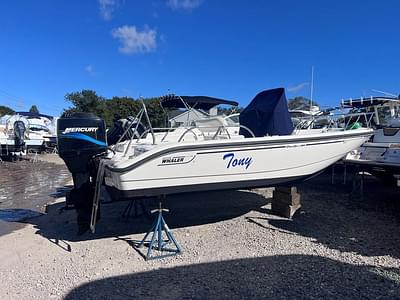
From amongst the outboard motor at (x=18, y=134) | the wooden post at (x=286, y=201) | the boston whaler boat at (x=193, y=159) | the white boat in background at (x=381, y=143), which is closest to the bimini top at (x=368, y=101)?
the white boat in background at (x=381, y=143)

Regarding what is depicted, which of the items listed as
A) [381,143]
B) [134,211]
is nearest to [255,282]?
[134,211]

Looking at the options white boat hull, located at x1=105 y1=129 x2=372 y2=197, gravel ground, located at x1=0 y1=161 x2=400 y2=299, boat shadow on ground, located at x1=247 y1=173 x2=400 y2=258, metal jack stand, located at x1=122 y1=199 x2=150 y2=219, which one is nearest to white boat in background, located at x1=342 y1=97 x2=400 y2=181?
boat shadow on ground, located at x1=247 y1=173 x2=400 y2=258

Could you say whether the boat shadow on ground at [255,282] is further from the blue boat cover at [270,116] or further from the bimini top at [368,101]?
the bimini top at [368,101]

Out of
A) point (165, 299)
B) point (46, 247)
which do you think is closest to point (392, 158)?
point (165, 299)

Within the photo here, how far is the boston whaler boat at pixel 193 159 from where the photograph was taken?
14.0 feet

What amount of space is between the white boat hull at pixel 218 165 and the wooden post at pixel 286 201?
1.91 feet

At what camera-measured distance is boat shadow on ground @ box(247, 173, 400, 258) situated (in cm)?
450

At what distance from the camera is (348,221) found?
5.52 m

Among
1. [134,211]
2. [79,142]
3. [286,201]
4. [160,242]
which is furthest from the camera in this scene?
[134,211]

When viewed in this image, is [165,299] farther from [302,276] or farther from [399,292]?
[399,292]

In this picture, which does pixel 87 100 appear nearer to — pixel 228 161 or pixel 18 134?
pixel 18 134

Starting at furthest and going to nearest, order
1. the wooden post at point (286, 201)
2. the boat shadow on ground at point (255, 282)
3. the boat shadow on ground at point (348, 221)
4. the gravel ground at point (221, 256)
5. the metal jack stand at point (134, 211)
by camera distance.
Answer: the metal jack stand at point (134, 211) → the wooden post at point (286, 201) → the boat shadow on ground at point (348, 221) → the gravel ground at point (221, 256) → the boat shadow on ground at point (255, 282)

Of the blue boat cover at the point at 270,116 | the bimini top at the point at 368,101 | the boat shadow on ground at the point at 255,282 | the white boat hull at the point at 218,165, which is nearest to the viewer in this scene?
the boat shadow on ground at the point at 255,282

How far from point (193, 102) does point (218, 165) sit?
144 inches
